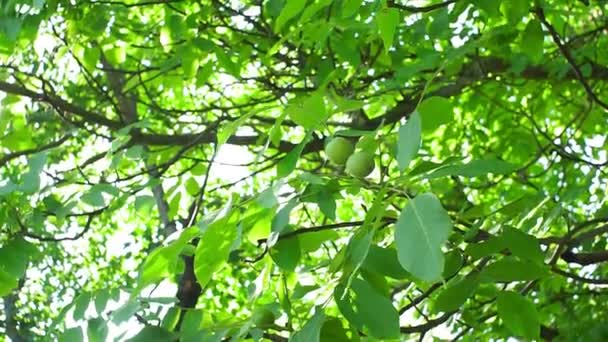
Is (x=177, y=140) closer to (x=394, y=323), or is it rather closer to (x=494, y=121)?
(x=494, y=121)

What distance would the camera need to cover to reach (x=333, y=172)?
3.46 meters

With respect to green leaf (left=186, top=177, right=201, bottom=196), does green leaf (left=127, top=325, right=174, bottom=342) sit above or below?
below

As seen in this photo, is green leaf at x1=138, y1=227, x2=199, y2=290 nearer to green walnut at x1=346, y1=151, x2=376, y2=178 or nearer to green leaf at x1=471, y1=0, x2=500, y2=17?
green walnut at x1=346, y1=151, x2=376, y2=178

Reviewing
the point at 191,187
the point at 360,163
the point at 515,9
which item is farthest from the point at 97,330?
the point at 191,187

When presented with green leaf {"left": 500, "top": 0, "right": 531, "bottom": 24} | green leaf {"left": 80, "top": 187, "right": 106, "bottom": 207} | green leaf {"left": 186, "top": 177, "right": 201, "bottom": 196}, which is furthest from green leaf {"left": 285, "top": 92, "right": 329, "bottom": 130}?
green leaf {"left": 186, "top": 177, "right": 201, "bottom": 196}

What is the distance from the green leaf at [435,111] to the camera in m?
1.35

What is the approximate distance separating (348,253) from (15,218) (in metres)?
1.10

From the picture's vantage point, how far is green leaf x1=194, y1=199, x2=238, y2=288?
1270mm

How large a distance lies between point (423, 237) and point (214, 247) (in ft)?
1.12

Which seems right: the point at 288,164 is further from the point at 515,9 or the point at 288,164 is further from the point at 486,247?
the point at 515,9

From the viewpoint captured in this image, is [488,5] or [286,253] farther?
[488,5]

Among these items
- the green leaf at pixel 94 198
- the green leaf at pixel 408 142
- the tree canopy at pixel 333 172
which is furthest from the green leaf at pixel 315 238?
the green leaf at pixel 94 198

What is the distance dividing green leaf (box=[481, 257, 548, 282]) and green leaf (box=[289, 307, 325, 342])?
38 cm

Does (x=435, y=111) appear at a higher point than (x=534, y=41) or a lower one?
lower
